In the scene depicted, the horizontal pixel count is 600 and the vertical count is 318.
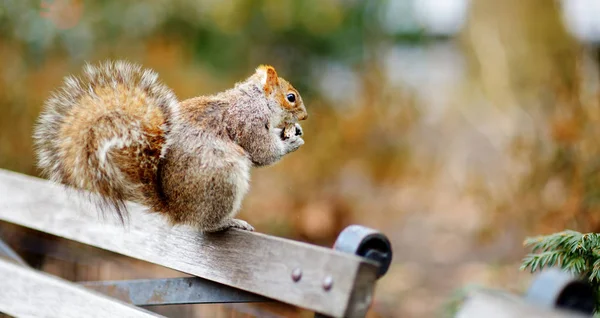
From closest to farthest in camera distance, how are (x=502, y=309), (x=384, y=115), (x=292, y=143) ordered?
1. (x=502, y=309)
2. (x=292, y=143)
3. (x=384, y=115)

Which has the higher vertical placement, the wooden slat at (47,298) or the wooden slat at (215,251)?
the wooden slat at (215,251)

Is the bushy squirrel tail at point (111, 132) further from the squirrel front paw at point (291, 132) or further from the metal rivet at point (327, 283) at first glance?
the metal rivet at point (327, 283)

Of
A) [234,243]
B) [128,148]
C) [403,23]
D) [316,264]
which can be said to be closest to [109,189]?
[128,148]

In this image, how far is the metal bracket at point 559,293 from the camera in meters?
0.90

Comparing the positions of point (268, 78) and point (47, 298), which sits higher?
point (268, 78)

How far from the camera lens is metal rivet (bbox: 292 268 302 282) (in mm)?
965

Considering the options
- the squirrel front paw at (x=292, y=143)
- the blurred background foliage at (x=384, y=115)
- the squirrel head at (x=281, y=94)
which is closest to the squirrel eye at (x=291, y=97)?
the squirrel head at (x=281, y=94)

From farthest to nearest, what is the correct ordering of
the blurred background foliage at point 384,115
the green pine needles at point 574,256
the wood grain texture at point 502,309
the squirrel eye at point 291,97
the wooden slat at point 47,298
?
1. the blurred background foliage at point 384,115
2. the squirrel eye at point 291,97
3. the wooden slat at point 47,298
4. the green pine needles at point 574,256
5. the wood grain texture at point 502,309

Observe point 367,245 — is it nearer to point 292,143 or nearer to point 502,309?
point 502,309

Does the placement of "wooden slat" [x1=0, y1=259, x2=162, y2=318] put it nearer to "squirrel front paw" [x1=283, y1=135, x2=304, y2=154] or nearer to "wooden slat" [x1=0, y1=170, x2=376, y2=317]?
"wooden slat" [x1=0, y1=170, x2=376, y2=317]

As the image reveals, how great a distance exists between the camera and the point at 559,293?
90 cm

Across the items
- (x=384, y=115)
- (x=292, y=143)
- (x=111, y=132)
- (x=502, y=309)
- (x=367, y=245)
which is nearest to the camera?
(x=502, y=309)

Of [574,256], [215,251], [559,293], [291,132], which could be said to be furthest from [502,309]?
[291,132]

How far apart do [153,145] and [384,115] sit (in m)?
2.64
